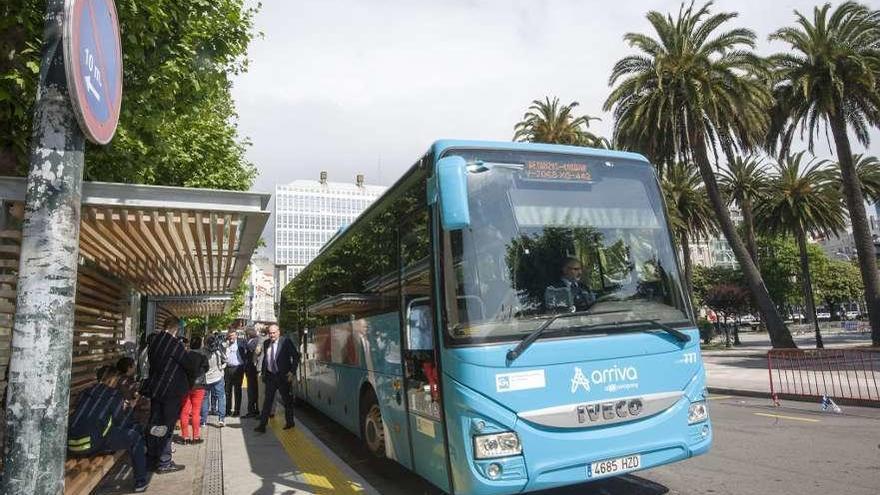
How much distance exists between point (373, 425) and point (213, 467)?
2.22 metres

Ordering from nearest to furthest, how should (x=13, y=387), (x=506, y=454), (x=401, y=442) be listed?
(x=13, y=387) → (x=506, y=454) → (x=401, y=442)

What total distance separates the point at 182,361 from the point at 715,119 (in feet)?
74.5

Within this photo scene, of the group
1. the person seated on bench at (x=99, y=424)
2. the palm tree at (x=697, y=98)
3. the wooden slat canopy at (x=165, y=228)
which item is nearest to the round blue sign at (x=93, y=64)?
the wooden slat canopy at (x=165, y=228)

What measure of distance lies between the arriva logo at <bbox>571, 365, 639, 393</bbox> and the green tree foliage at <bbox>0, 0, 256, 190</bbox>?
6781mm

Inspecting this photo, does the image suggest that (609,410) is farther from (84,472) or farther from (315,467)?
(84,472)

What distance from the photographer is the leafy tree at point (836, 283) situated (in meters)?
72.4

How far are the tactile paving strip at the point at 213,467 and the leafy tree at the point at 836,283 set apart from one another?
79.6 metres

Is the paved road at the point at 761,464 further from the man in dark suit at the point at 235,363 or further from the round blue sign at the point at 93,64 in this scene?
the round blue sign at the point at 93,64

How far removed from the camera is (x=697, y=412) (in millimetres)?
5219

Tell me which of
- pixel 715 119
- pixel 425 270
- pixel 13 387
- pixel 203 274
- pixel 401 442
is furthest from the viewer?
pixel 715 119

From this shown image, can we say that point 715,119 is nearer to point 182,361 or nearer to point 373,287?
point 373,287

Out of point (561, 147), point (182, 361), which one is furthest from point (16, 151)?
point (561, 147)

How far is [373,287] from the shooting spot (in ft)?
23.0

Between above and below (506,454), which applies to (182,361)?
above
